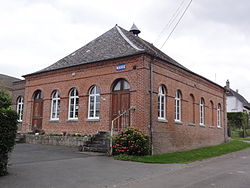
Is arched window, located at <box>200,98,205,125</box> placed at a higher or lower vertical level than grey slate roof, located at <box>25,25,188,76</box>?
lower

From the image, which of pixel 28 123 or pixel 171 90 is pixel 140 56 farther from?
pixel 28 123

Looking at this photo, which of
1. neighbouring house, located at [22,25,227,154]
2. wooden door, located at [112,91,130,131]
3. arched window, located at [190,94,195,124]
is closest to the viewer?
neighbouring house, located at [22,25,227,154]

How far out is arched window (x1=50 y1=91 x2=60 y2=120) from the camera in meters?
18.9

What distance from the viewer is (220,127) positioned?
23844 millimetres

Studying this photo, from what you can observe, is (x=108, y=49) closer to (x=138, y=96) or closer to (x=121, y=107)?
(x=121, y=107)

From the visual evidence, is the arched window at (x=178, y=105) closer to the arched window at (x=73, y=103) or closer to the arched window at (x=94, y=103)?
the arched window at (x=94, y=103)

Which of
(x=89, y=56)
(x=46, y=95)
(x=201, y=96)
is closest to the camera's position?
(x=89, y=56)

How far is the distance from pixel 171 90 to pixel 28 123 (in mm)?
10904

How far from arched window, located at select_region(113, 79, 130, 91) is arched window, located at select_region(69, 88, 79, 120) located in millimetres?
3159

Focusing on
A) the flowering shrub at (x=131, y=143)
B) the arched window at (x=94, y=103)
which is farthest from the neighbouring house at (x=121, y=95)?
the flowering shrub at (x=131, y=143)

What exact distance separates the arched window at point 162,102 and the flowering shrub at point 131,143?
2.94 meters

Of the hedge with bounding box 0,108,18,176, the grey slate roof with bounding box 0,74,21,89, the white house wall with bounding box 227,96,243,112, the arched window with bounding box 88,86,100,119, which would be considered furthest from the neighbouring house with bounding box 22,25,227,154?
the white house wall with bounding box 227,96,243,112

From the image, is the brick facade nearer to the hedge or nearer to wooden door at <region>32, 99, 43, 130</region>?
wooden door at <region>32, 99, 43, 130</region>

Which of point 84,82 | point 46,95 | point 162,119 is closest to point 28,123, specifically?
point 46,95
